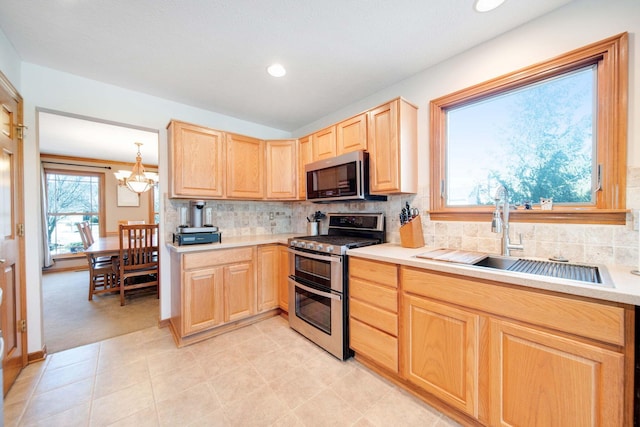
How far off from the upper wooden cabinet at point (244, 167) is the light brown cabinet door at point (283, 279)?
0.76 metres

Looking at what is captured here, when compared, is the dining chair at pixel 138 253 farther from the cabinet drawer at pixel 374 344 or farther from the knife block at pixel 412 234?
the knife block at pixel 412 234

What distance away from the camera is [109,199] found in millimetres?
5520

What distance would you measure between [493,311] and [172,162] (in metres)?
2.76

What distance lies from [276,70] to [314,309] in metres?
2.12

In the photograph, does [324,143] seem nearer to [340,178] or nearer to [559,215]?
[340,178]

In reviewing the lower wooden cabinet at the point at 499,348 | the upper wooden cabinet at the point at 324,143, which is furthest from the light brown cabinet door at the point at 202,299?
the upper wooden cabinet at the point at 324,143

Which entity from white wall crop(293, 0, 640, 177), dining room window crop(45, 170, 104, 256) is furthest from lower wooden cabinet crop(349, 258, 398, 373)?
dining room window crop(45, 170, 104, 256)

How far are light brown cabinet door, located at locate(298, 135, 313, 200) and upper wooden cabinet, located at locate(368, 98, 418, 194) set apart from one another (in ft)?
2.83

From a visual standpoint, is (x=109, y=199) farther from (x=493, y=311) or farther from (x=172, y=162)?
(x=493, y=311)

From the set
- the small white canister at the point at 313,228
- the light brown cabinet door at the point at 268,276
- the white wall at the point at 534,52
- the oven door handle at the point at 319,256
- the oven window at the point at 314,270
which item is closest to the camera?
the white wall at the point at 534,52

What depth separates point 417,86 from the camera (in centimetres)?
220

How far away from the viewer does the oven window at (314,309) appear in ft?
6.93

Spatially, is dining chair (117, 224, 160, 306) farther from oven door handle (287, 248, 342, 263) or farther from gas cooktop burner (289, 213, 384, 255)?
gas cooktop burner (289, 213, 384, 255)

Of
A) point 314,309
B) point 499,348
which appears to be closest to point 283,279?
point 314,309
